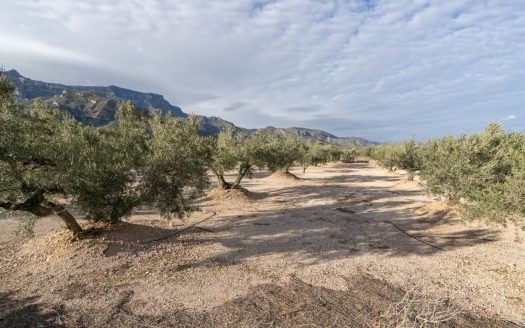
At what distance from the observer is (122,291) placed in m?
10.9

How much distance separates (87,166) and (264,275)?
396 inches

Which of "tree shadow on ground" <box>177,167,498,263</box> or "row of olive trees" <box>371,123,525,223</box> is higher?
"row of olive trees" <box>371,123,525,223</box>

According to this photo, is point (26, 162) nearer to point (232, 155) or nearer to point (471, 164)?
point (232, 155)

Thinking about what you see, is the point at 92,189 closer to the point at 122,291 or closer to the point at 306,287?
the point at 122,291

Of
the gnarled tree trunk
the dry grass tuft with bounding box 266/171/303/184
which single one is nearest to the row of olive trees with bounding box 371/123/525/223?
the gnarled tree trunk

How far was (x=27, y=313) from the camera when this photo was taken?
30.6 feet

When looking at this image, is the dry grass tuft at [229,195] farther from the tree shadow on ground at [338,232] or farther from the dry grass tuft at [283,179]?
the dry grass tuft at [283,179]

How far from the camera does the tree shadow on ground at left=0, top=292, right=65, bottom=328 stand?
28.7 feet

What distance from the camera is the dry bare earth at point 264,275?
374 inches

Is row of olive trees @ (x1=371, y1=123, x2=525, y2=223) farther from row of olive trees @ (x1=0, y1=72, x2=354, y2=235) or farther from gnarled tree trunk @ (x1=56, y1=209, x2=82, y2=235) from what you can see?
gnarled tree trunk @ (x1=56, y1=209, x2=82, y2=235)

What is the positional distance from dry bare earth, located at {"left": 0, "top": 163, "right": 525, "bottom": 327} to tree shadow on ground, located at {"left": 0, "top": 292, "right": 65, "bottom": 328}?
43 millimetres

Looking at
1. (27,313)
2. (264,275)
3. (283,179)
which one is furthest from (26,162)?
(283,179)

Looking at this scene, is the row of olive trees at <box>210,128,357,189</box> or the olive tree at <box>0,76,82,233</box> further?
the row of olive trees at <box>210,128,357,189</box>

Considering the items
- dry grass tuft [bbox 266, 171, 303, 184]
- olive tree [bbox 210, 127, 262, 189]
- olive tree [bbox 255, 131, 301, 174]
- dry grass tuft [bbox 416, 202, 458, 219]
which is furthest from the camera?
dry grass tuft [bbox 266, 171, 303, 184]
